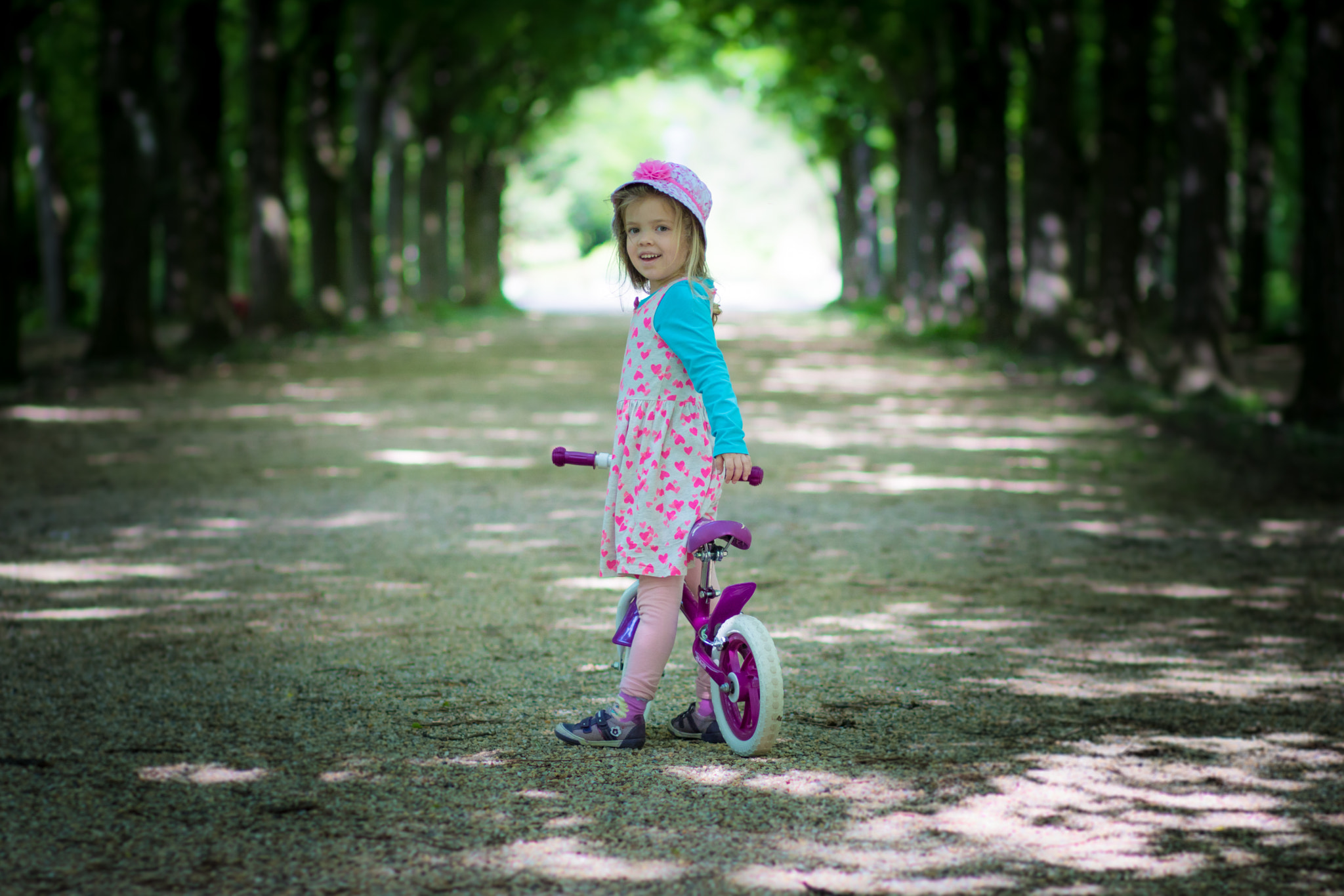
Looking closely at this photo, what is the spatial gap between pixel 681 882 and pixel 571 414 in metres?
12.0

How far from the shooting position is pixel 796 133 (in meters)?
44.9

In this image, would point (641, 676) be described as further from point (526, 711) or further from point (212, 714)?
point (212, 714)

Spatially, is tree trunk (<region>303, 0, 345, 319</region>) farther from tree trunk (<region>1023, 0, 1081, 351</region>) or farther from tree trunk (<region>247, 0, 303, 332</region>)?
tree trunk (<region>1023, 0, 1081, 351</region>)

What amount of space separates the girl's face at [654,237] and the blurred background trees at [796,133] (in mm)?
10324

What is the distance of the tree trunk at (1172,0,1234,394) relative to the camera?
16.0m

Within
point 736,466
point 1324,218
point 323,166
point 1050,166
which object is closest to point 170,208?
point 323,166

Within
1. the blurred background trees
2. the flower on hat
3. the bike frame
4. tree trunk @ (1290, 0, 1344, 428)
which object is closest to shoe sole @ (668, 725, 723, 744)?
the bike frame

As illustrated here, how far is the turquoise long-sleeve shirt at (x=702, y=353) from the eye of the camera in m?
4.39

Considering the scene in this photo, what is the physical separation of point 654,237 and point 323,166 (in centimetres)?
2410

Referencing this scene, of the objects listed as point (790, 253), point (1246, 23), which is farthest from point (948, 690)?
point (790, 253)

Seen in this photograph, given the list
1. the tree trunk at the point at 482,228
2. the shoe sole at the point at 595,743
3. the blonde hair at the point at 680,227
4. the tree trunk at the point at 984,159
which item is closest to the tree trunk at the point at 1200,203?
the tree trunk at the point at 984,159

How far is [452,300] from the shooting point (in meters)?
45.8

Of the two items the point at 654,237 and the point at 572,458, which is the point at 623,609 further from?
the point at 654,237

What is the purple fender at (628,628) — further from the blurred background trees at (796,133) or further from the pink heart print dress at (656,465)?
the blurred background trees at (796,133)
